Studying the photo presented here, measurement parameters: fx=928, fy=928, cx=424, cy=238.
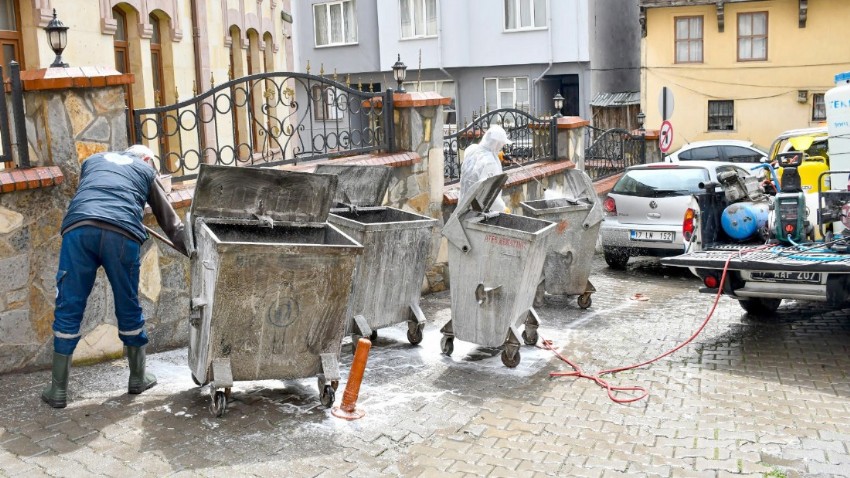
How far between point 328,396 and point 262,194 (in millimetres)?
1483

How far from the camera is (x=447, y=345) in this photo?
7.42m

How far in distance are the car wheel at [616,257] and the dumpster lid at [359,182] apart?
4.71 metres

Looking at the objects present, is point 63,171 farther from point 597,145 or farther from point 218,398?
point 597,145

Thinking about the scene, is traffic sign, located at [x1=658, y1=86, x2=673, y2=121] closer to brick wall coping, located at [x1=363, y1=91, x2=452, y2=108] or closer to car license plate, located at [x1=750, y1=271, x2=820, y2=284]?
brick wall coping, located at [x1=363, y1=91, x2=452, y2=108]

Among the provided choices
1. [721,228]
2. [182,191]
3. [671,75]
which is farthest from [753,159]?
[182,191]

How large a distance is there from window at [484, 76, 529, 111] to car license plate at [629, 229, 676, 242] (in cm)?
2109

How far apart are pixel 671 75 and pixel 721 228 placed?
23089 mm

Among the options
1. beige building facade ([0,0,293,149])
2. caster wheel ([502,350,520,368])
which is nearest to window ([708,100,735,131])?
beige building facade ([0,0,293,149])

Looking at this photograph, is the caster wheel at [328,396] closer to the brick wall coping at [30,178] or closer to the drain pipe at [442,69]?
the brick wall coping at [30,178]

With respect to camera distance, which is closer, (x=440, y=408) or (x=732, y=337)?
(x=440, y=408)

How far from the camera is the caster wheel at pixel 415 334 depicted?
7.75 m

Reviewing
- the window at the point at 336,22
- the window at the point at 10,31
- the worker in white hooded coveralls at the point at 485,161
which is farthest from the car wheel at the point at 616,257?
the window at the point at 336,22

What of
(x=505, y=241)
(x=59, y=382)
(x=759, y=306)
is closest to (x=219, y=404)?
(x=59, y=382)

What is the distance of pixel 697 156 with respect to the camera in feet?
71.1
